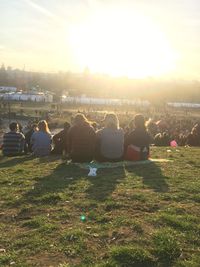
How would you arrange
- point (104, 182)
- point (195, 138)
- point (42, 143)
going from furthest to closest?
1. point (195, 138)
2. point (42, 143)
3. point (104, 182)

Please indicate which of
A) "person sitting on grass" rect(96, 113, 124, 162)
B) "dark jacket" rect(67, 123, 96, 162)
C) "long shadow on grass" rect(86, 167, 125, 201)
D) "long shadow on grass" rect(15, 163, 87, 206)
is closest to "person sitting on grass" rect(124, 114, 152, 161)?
"person sitting on grass" rect(96, 113, 124, 162)

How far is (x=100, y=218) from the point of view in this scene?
677 cm

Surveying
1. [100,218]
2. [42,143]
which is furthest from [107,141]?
[100,218]

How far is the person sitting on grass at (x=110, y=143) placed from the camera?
11844mm

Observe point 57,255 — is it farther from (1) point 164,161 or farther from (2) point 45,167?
(1) point 164,161

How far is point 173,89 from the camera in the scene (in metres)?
183

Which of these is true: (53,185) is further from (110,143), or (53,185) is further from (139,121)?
(139,121)

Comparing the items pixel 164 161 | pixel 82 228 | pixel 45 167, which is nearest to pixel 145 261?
pixel 82 228

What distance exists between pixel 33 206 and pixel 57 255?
2.12 m

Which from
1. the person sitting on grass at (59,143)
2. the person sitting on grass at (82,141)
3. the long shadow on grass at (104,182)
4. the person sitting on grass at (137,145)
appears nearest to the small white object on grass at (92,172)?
the long shadow on grass at (104,182)

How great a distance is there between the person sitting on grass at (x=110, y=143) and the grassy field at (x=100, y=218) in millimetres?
1105

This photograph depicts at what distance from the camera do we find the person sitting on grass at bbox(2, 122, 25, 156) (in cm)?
1448

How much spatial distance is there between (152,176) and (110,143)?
6.87 ft

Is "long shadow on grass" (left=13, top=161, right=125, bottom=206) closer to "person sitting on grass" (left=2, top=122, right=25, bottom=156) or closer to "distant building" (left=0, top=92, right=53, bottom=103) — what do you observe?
"person sitting on grass" (left=2, top=122, right=25, bottom=156)
